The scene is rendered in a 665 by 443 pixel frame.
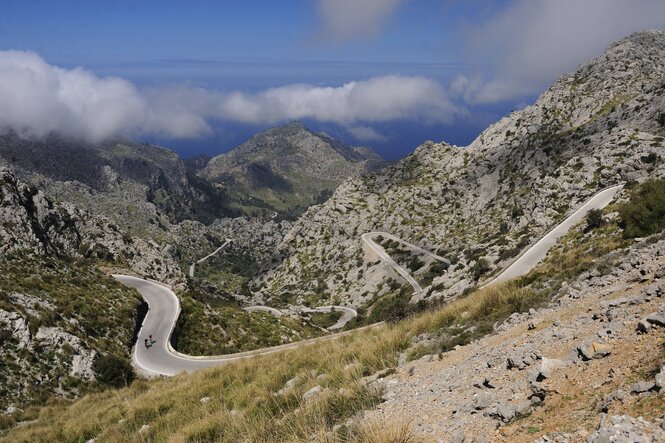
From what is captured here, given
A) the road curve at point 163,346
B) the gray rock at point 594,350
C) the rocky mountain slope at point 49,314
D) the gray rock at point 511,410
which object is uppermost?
the gray rock at point 594,350

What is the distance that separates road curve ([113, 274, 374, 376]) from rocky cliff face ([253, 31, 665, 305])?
33.0 metres

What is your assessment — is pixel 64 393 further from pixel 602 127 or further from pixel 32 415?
pixel 602 127

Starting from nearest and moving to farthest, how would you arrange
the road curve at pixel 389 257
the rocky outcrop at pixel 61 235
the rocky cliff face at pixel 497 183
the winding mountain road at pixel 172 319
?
the winding mountain road at pixel 172 319 < the rocky outcrop at pixel 61 235 < the rocky cliff face at pixel 497 183 < the road curve at pixel 389 257

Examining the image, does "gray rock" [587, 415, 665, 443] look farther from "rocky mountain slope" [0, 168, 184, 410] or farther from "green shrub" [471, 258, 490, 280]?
"green shrub" [471, 258, 490, 280]

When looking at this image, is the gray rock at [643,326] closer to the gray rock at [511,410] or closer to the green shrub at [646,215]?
the gray rock at [511,410]

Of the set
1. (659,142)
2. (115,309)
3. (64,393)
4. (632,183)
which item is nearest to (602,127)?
(659,142)

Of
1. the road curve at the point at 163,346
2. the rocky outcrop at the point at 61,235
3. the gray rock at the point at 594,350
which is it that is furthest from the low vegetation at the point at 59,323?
the gray rock at the point at 594,350

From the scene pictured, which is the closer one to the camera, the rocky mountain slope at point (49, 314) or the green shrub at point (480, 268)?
the rocky mountain slope at point (49, 314)

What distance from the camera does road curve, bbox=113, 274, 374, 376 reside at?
34688mm

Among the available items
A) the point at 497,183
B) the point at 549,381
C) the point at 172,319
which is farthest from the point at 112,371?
the point at 497,183

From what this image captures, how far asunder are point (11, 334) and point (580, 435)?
3594cm

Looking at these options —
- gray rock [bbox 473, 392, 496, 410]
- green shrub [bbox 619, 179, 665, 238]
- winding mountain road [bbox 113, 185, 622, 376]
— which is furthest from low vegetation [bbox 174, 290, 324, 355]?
gray rock [bbox 473, 392, 496, 410]

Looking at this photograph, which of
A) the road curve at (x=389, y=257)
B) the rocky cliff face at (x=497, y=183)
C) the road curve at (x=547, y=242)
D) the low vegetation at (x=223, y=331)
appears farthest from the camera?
the road curve at (x=389, y=257)

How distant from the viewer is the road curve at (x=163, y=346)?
3469cm
